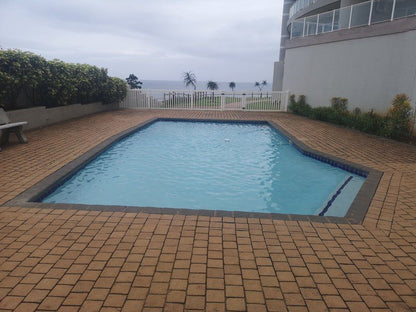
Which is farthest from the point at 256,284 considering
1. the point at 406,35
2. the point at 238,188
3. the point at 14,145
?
the point at 406,35

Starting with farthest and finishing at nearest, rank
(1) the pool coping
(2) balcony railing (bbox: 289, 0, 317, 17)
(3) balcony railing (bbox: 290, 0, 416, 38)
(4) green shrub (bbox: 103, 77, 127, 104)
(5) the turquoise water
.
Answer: (2) balcony railing (bbox: 289, 0, 317, 17), (4) green shrub (bbox: 103, 77, 127, 104), (3) balcony railing (bbox: 290, 0, 416, 38), (5) the turquoise water, (1) the pool coping

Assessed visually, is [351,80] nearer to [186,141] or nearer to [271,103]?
[271,103]

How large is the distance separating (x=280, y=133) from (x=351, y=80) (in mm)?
4027

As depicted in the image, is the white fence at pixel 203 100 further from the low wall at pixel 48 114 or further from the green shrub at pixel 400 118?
the green shrub at pixel 400 118

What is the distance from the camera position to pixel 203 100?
16.9m

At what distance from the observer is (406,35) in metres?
9.16

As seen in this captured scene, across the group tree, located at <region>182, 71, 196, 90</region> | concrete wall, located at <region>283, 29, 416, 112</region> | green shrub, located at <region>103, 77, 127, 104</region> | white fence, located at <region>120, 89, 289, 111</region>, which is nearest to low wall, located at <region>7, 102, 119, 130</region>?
green shrub, located at <region>103, 77, 127, 104</region>

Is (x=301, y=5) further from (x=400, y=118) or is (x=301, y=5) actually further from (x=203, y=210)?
(x=203, y=210)

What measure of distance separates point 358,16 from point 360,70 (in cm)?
219

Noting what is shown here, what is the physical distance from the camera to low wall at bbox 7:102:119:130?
8.81 meters

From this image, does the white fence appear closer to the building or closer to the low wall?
the building

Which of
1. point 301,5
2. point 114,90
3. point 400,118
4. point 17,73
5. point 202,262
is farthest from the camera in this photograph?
point 301,5

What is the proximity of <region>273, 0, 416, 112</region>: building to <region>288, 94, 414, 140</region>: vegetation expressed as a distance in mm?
393

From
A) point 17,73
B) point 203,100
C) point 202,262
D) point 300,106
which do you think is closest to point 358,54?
point 300,106
